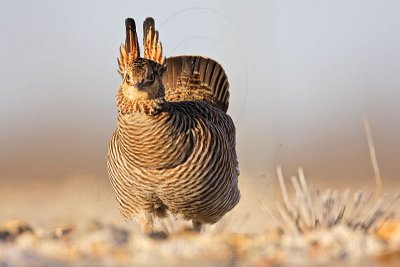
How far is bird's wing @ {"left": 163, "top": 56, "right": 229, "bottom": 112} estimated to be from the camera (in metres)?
8.62

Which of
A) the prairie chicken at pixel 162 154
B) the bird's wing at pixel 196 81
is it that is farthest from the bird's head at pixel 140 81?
the bird's wing at pixel 196 81

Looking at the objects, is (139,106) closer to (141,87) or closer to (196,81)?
(141,87)

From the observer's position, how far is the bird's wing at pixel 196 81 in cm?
862

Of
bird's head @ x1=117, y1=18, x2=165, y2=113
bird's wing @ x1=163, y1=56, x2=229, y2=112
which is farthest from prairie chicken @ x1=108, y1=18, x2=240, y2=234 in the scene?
bird's wing @ x1=163, y1=56, x2=229, y2=112

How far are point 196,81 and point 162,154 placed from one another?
244 cm

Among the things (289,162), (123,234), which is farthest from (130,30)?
(289,162)

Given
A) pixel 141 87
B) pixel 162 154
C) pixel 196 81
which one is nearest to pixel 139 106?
pixel 141 87

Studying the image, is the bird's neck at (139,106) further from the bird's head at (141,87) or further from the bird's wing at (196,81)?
the bird's wing at (196,81)

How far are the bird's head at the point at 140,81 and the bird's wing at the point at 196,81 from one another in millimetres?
2024

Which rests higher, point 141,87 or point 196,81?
point 196,81

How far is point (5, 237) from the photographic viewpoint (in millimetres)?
5598

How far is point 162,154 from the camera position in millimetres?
6441

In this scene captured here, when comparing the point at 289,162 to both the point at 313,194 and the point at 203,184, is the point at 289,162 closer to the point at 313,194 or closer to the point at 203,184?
the point at 203,184

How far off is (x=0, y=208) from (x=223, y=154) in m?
2.87
